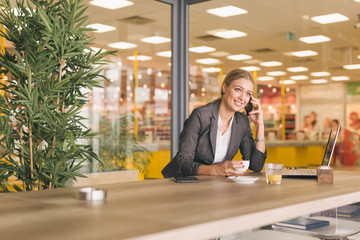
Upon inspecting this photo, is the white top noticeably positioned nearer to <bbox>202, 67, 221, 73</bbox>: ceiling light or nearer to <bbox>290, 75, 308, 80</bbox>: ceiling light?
<bbox>290, 75, 308, 80</bbox>: ceiling light

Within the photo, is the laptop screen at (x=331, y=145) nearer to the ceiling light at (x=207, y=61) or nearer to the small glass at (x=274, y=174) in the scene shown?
the small glass at (x=274, y=174)

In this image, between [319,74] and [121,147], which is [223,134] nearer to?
[319,74]

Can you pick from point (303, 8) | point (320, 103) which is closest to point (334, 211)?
point (320, 103)

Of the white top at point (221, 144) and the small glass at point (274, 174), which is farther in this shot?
the white top at point (221, 144)

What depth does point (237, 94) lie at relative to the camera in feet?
9.90

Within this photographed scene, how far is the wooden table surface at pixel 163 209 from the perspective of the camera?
1.08 m

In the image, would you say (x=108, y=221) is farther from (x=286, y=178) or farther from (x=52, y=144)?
(x=52, y=144)

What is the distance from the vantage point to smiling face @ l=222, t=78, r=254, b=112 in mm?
3000

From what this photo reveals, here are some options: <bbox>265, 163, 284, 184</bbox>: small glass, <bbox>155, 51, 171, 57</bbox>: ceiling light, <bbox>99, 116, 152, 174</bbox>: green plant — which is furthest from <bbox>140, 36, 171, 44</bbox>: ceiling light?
<bbox>265, 163, 284, 184</bbox>: small glass

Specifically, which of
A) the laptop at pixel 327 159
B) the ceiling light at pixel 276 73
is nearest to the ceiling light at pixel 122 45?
the ceiling light at pixel 276 73

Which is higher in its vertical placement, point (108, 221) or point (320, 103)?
point (320, 103)

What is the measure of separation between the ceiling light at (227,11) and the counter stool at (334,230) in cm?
332

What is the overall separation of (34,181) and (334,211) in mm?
2269

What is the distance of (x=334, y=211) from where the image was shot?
7.13ft
